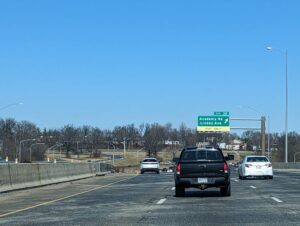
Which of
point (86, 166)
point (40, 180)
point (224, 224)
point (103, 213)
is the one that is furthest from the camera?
point (86, 166)

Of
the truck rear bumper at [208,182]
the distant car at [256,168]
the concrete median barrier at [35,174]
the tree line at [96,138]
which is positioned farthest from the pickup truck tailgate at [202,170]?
the tree line at [96,138]

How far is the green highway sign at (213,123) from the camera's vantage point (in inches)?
2798

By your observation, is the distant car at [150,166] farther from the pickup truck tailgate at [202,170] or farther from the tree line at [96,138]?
the tree line at [96,138]

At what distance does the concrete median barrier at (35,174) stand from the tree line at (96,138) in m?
108

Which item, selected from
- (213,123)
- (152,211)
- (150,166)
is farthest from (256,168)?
(213,123)

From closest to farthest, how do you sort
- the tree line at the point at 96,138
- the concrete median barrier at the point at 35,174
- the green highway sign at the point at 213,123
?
the concrete median barrier at the point at 35,174 → the green highway sign at the point at 213,123 → the tree line at the point at 96,138

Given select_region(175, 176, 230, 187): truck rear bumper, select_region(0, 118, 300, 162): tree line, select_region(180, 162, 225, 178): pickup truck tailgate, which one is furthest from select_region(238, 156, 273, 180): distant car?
select_region(0, 118, 300, 162): tree line

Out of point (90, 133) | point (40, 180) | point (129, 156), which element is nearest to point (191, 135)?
point (129, 156)

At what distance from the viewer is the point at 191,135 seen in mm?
158250

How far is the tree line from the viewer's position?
150 meters

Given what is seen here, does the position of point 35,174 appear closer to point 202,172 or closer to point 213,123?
point 202,172

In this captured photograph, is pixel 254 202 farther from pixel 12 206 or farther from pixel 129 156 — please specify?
pixel 129 156

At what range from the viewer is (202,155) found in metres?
19.9

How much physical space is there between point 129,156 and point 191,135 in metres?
19.3
